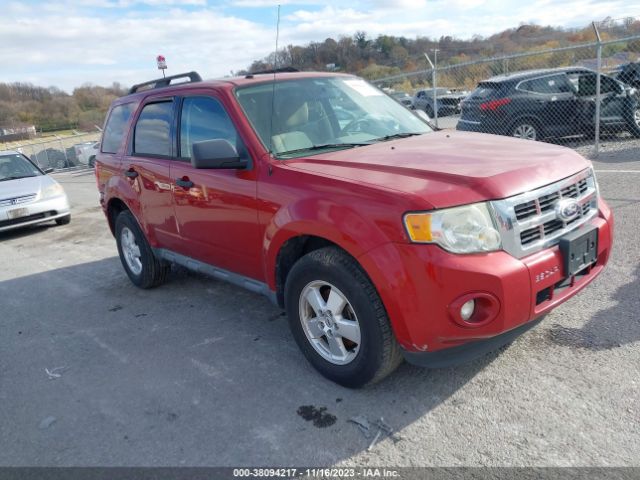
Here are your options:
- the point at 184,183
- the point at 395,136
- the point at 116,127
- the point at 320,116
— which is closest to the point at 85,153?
the point at 116,127

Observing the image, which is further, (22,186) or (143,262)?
(22,186)

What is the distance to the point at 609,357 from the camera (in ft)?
10.5

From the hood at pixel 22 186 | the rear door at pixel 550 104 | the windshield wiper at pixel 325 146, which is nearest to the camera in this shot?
the windshield wiper at pixel 325 146

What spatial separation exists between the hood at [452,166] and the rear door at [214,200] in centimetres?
→ 46

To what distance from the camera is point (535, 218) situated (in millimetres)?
2771

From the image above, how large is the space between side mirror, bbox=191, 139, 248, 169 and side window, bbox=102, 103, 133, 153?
2.23m

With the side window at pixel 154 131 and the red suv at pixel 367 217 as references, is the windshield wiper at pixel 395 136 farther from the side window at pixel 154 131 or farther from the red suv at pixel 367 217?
the side window at pixel 154 131

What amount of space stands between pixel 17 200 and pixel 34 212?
0.32m

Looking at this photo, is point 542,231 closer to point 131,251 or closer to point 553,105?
point 131,251

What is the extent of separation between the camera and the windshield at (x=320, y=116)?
3.70 metres

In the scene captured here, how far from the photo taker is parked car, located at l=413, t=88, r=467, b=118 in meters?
22.0

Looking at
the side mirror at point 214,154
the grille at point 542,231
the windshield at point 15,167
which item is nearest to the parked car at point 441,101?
the windshield at point 15,167

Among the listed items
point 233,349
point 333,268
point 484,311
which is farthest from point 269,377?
point 484,311

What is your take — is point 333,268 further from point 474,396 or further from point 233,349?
point 233,349
